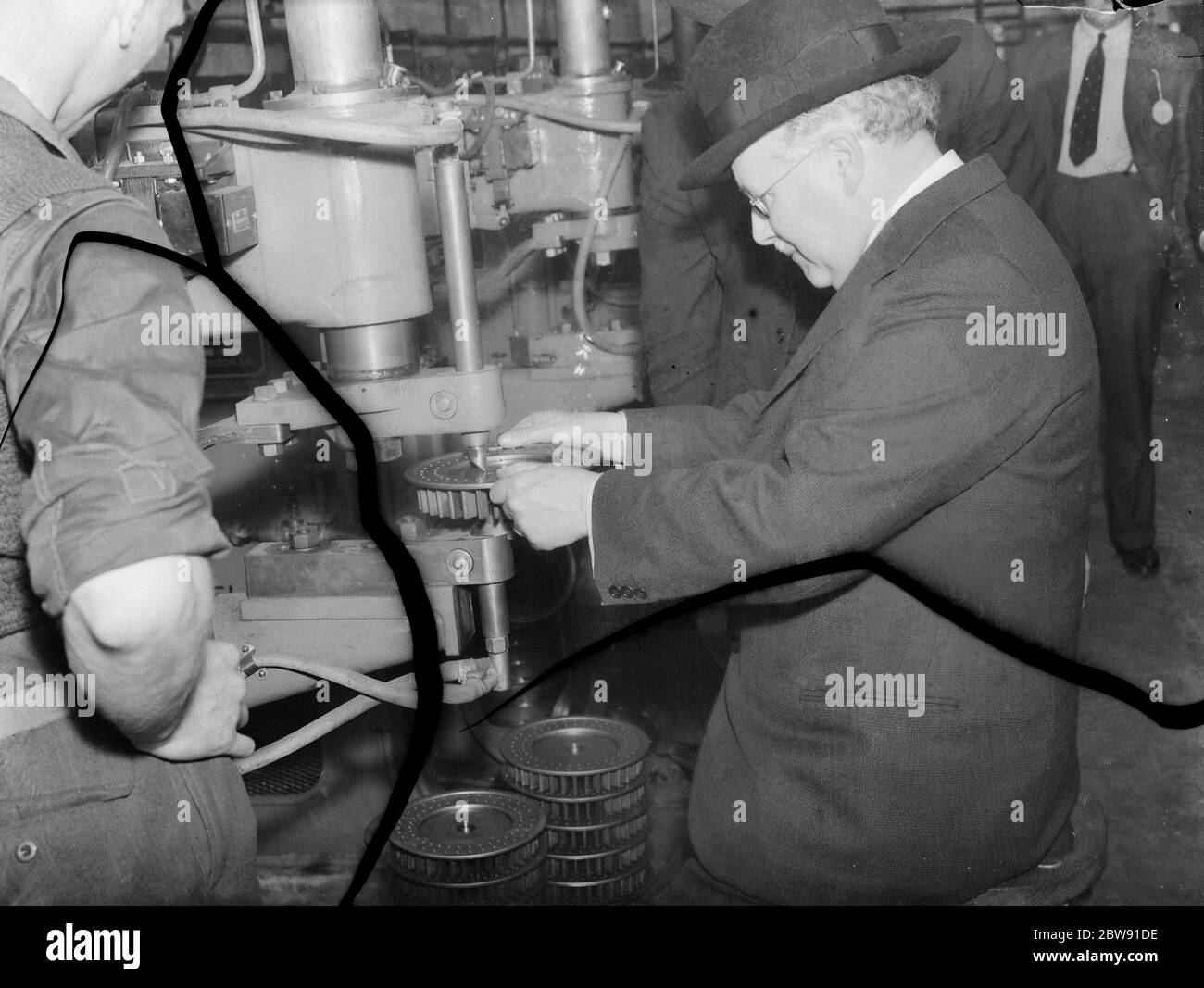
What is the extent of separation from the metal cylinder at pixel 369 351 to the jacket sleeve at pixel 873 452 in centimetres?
28

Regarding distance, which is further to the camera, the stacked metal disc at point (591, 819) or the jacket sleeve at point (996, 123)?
the stacked metal disc at point (591, 819)

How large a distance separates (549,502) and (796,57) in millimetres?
443

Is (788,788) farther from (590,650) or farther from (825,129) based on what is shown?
(825,129)

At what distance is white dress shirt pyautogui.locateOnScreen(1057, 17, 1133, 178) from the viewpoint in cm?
110

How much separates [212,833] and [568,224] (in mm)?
869

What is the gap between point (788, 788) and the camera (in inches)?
Answer: 46.1

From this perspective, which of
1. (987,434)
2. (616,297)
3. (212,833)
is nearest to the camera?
(987,434)

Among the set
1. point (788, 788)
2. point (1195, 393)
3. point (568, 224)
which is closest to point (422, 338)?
point (568, 224)

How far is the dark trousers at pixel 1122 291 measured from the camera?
115 centimetres
